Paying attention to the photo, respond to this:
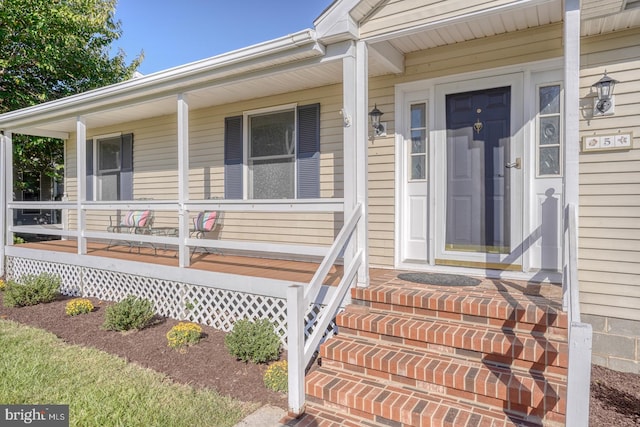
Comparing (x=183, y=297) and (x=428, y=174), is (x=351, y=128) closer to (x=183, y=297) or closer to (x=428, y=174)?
(x=428, y=174)

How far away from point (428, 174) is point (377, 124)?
871mm

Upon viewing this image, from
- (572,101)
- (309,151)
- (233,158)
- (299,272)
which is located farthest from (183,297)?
(572,101)

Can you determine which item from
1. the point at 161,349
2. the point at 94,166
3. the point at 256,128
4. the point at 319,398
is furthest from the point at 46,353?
the point at 94,166

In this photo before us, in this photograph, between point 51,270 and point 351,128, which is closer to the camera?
point 351,128

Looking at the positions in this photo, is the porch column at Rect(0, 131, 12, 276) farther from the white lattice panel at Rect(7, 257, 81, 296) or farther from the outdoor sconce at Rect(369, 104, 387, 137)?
the outdoor sconce at Rect(369, 104, 387, 137)

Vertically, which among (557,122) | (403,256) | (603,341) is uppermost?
(557,122)

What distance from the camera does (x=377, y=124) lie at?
189 inches

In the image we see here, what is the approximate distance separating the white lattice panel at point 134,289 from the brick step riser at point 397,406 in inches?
116

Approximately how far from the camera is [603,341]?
3600 millimetres

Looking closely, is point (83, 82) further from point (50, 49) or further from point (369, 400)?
point (369, 400)

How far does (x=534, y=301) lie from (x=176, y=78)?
4673 millimetres

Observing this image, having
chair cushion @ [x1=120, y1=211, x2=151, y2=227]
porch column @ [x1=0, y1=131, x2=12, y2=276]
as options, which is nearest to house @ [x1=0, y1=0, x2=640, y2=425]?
chair cushion @ [x1=120, y1=211, x2=151, y2=227]

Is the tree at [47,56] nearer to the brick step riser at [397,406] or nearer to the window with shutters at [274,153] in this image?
the window with shutters at [274,153]

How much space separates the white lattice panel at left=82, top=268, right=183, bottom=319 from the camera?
526cm
